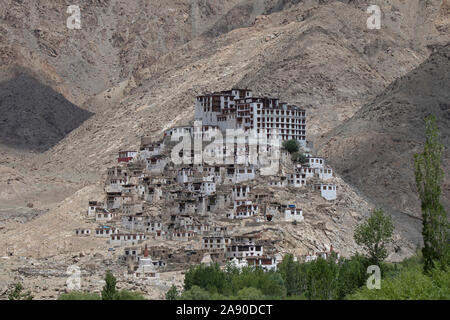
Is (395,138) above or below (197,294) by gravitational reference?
above

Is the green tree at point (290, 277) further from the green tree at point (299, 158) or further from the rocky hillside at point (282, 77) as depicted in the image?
the rocky hillside at point (282, 77)

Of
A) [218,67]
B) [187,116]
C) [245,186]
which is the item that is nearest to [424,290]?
[245,186]

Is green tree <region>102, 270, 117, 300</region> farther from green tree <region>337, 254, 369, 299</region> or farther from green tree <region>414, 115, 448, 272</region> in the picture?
green tree <region>414, 115, 448, 272</region>

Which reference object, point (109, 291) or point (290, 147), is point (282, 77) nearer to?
point (290, 147)

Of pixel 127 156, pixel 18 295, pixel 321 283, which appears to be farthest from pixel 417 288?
pixel 127 156

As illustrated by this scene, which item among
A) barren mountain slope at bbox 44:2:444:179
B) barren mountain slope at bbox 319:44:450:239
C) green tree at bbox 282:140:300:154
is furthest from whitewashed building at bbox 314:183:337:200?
barren mountain slope at bbox 44:2:444:179
